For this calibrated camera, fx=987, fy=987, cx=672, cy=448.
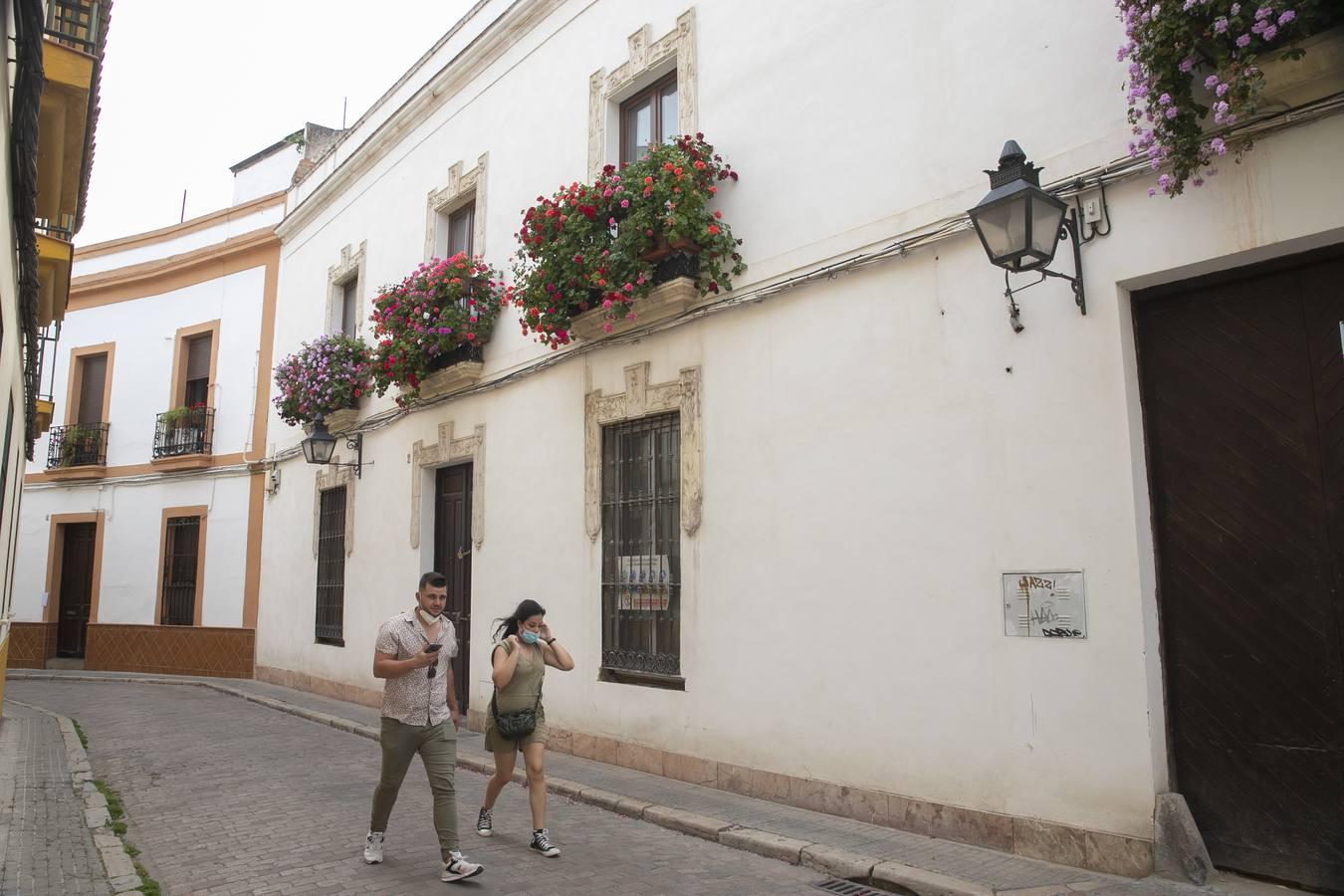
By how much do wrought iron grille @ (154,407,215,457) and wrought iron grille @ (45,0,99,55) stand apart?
397 inches

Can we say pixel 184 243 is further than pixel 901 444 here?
Yes

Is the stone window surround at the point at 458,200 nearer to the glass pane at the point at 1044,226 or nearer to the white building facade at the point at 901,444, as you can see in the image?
the white building facade at the point at 901,444

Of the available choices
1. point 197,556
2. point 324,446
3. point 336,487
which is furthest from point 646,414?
point 197,556

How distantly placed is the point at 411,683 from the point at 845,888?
2.47 metres

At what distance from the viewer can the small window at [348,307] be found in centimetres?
1363

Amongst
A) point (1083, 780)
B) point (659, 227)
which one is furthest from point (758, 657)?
point (659, 227)

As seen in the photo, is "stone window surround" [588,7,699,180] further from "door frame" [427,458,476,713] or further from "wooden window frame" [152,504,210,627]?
"wooden window frame" [152,504,210,627]

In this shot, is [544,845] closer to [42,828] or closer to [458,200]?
[42,828]

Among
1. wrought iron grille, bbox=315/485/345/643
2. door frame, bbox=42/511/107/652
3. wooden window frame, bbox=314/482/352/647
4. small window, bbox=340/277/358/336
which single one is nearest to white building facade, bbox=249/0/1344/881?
wooden window frame, bbox=314/482/352/647

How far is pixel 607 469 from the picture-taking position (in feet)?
A: 27.0

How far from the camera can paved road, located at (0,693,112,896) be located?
5.11m

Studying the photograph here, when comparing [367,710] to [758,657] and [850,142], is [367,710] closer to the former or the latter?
[758,657]

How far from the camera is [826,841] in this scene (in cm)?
538

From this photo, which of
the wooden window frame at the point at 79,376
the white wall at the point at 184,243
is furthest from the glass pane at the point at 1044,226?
the wooden window frame at the point at 79,376
